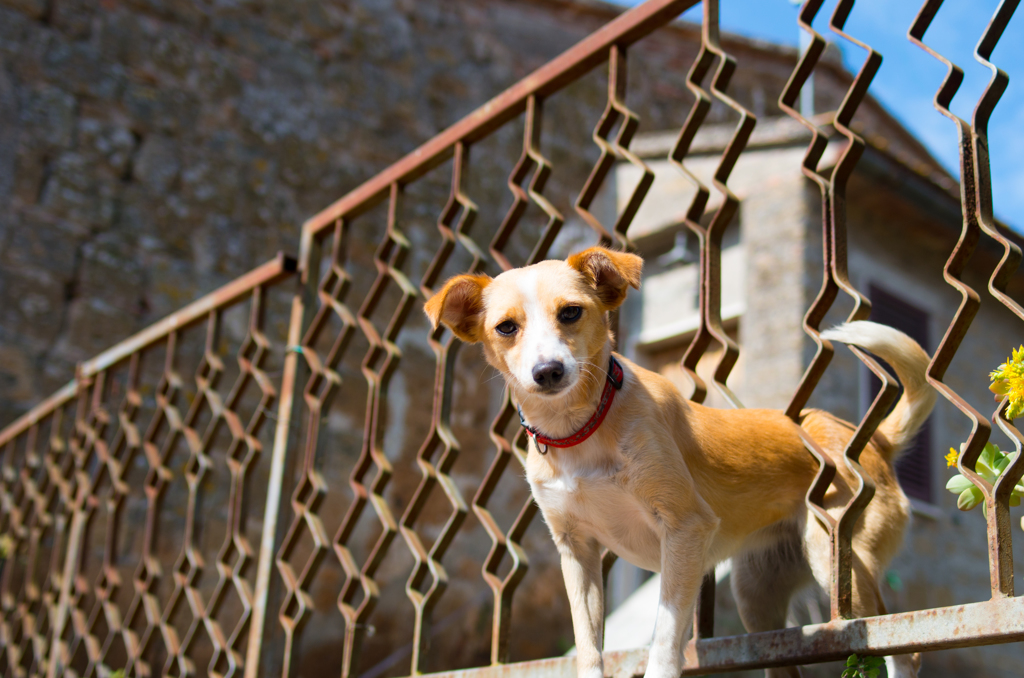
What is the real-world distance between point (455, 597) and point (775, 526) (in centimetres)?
496

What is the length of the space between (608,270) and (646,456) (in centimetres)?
40

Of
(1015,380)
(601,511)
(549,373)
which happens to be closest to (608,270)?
(549,373)

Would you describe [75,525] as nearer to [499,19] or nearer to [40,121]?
[40,121]

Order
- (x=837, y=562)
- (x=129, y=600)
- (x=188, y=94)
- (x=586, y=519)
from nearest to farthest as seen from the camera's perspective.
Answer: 1. (x=837, y=562)
2. (x=586, y=519)
3. (x=129, y=600)
4. (x=188, y=94)

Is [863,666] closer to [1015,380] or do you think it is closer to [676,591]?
[676,591]

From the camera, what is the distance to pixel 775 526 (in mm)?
1965

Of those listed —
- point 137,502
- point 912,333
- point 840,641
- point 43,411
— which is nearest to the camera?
point 840,641

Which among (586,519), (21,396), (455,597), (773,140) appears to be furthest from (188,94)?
(586,519)

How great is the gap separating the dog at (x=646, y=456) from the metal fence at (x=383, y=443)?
12 cm

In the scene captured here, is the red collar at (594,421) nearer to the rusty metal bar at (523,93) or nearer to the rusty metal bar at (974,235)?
the rusty metal bar at (974,235)

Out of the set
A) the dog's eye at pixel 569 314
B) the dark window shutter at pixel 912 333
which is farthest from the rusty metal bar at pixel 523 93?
the dark window shutter at pixel 912 333

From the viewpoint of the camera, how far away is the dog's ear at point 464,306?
1.93 m

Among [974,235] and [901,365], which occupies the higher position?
[974,235]

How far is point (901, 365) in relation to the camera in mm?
1884
